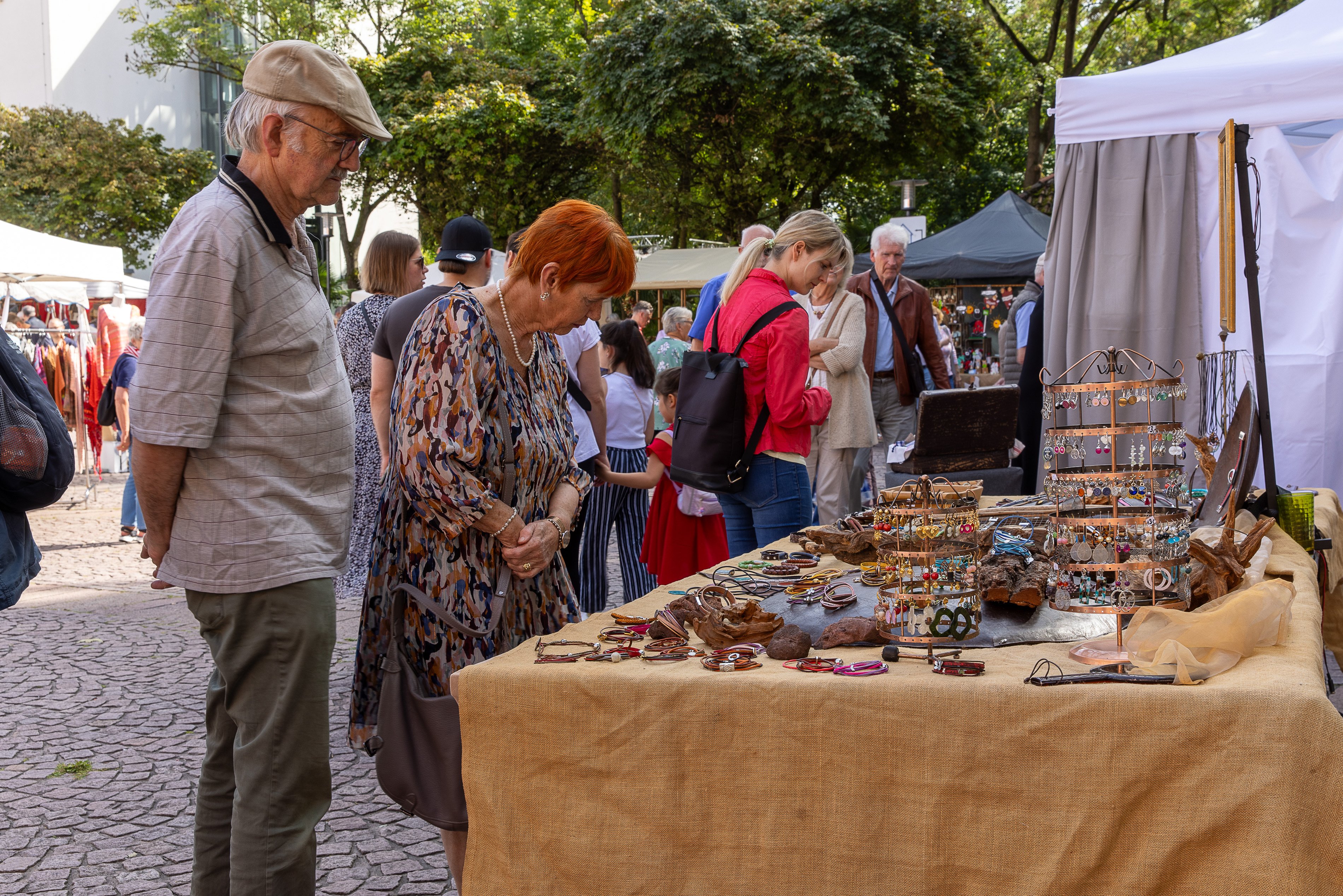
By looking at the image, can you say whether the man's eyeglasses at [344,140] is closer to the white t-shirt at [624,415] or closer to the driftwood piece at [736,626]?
the driftwood piece at [736,626]

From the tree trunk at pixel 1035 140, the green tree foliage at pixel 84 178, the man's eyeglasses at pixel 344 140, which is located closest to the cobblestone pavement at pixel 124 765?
the man's eyeglasses at pixel 344 140

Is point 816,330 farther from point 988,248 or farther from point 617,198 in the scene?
point 617,198

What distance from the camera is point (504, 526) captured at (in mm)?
2262

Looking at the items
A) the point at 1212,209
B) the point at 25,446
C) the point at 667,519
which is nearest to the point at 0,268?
the point at 667,519

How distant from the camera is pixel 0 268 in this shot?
9.75 metres

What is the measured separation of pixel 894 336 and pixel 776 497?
10.0 feet

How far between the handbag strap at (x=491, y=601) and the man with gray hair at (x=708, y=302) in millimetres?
2542

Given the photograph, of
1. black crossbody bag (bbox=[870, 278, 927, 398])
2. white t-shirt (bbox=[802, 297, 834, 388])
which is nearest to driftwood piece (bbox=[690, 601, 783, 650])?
white t-shirt (bbox=[802, 297, 834, 388])

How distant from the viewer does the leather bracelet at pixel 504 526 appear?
7.41 feet

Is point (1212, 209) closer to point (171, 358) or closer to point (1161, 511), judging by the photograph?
point (1161, 511)

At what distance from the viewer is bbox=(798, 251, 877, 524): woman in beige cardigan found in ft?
18.0

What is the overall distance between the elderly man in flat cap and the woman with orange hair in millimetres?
196

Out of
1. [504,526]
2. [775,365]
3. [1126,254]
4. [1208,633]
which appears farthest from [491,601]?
[1126,254]

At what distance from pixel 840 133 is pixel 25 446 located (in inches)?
736
